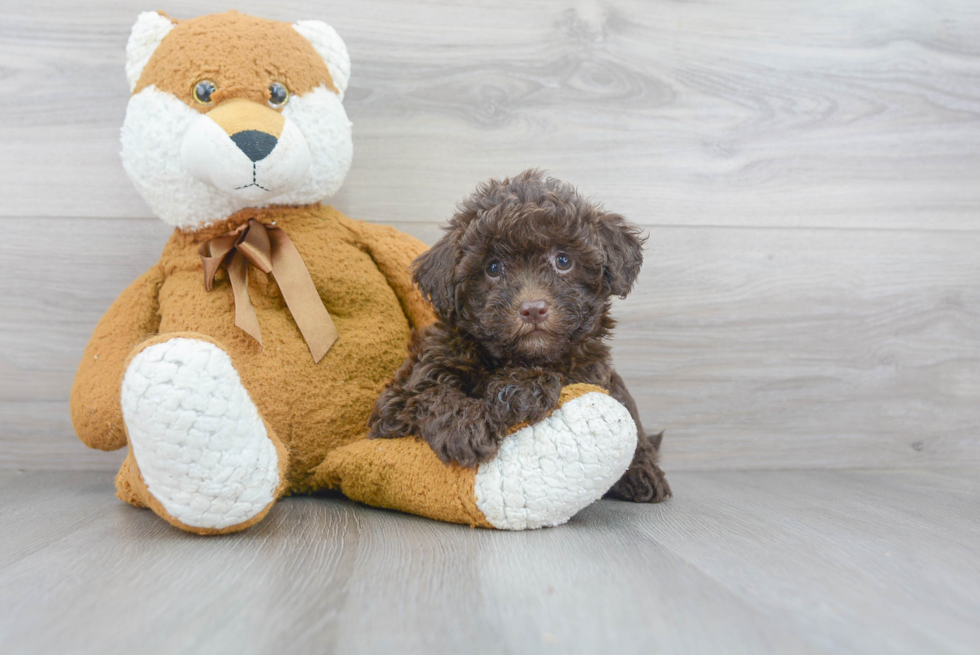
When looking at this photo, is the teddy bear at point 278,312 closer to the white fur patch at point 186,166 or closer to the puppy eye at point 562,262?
the white fur patch at point 186,166

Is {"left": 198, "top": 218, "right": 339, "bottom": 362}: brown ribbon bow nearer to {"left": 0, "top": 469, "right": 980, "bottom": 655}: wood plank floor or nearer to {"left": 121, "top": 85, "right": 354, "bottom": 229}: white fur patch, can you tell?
{"left": 121, "top": 85, "right": 354, "bottom": 229}: white fur patch

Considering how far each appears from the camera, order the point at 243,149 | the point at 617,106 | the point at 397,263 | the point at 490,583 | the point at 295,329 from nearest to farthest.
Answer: the point at 490,583, the point at 243,149, the point at 295,329, the point at 397,263, the point at 617,106

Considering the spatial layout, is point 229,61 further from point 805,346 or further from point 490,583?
point 805,346

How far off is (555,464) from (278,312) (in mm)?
572

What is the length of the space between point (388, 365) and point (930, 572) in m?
0.87

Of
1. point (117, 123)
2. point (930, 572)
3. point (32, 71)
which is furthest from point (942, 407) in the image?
point (32, 71)

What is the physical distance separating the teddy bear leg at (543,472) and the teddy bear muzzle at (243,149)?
532 millimetres

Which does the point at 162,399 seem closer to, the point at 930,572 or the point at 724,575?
the point at 724,575

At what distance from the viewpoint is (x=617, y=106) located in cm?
162

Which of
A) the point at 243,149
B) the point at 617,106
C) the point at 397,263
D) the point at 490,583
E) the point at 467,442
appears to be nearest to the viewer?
the point at 490,583

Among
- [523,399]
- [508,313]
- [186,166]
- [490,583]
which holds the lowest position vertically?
[490,583]

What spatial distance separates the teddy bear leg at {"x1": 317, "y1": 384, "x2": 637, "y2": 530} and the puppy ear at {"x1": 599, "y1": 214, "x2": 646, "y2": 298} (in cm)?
17

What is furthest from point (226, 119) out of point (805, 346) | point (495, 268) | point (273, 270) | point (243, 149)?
point (805, 346)

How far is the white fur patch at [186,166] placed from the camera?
3.80 feet
